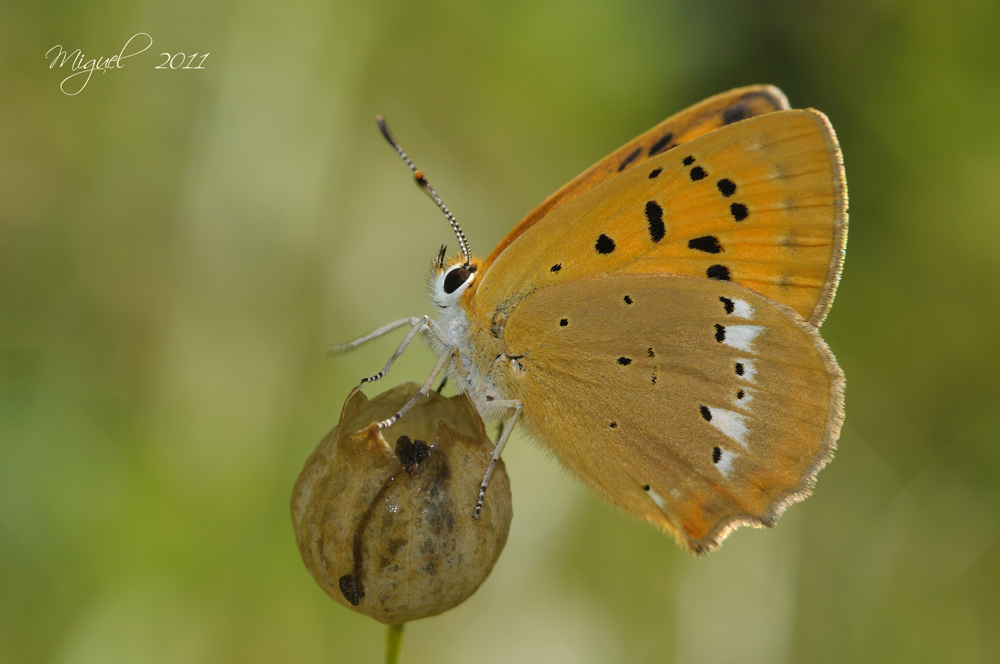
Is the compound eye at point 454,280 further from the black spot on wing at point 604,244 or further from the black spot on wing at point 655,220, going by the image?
the black spot on wing at point 655,220

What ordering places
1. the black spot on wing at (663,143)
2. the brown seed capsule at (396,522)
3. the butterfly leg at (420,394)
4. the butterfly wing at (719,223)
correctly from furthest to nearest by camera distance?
the black spot on wing at (663,143), the butterfly wing at (719,223), the butterfly leg at (420,394), the brown seed capsule at (396,522)

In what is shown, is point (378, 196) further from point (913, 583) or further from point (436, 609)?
point (913, 583)

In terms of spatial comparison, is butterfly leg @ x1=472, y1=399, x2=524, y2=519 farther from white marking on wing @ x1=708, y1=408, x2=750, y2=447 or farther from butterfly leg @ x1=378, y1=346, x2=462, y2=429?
white marking on wing @ x1=708, y1=408, x2=750, y2=447

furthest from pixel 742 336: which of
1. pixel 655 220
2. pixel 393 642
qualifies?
pixel 393 642

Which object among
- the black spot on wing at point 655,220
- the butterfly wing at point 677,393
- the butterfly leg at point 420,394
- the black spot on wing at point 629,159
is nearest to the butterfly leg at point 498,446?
the butterfly wing at point 677,393

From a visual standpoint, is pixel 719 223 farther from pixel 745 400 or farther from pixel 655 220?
pixel 745 400

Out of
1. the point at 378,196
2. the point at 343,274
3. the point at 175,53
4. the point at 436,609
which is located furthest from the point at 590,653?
the point at 175,53
